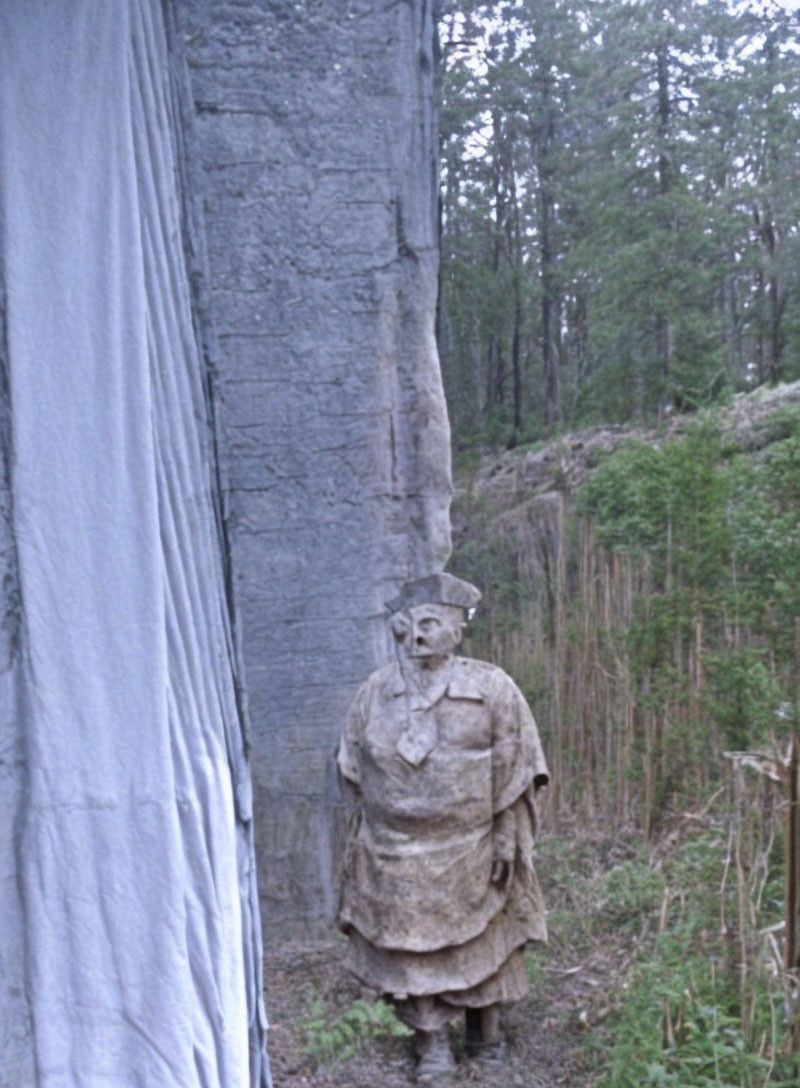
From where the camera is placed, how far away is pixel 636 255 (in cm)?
1711

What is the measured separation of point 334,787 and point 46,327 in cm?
458

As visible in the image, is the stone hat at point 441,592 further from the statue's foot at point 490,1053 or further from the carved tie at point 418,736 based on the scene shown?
the statue's foot at point 490,1053

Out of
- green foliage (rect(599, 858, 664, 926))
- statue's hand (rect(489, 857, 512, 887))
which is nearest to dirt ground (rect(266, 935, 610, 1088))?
green foliage (rect(599, 858, 664, 926))

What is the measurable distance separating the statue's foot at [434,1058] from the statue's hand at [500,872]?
0.50m

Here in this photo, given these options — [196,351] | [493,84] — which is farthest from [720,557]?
[493,84]

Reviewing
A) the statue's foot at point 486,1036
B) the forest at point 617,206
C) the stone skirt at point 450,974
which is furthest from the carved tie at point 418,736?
the forest at point 617,206

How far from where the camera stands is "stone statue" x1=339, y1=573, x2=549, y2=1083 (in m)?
4.64

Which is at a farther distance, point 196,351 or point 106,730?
point 196,351

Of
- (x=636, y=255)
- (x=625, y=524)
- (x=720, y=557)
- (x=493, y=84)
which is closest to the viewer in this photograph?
(x=720, y=557)

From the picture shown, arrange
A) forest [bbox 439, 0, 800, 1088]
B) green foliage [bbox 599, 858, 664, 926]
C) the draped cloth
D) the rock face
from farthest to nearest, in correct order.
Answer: the rock face, green foliage [bbox 599, 858, 664, 926], forest [bbox 439, 0, 800, 1088], the draped cloth

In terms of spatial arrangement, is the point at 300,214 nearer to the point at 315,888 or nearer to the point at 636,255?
the point at 315,888

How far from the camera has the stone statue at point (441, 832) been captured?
464 cm

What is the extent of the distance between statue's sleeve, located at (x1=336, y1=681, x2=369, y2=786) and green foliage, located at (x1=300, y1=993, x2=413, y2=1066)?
69 cm

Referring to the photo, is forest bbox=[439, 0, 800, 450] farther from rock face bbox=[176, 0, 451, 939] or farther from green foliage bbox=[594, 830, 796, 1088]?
green foliage bbox=[594, 830, 796, 1088]
